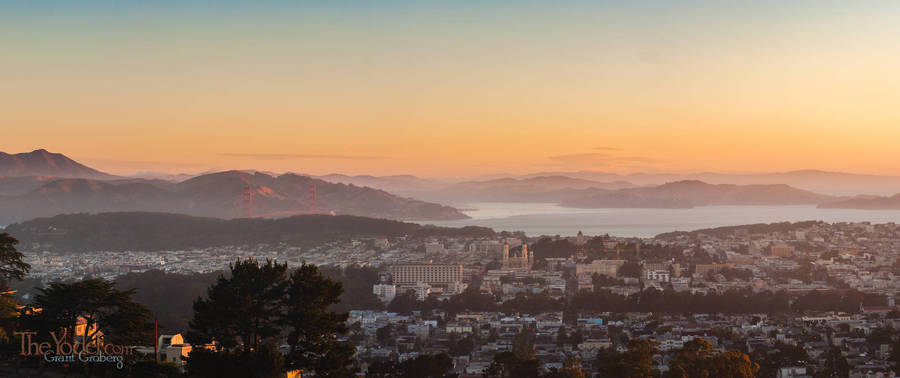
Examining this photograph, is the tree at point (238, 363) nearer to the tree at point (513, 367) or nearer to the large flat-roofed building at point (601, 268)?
the tree at point (513, 367)

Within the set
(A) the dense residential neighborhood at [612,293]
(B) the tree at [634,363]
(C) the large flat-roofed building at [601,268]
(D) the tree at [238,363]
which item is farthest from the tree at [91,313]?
(C) the large flat-roofed building at [601,268]

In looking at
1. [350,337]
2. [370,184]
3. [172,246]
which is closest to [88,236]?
[172,246]

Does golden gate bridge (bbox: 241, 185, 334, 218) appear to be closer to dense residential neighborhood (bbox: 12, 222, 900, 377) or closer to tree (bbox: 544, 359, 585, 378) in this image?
dense residential neighborhood (bbox: 12, 222, 900, 377)

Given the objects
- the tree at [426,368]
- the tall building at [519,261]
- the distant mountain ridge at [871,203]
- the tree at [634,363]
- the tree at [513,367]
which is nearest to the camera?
the tree at [634,363]

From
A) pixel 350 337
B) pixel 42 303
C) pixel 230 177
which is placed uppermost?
pixel 230 177

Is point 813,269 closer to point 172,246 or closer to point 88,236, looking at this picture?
point 172,246

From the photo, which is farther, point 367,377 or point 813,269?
point 813,269

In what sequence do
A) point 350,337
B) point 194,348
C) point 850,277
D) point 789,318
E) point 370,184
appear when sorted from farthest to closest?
point 370,184 < point 850,277 < point 789,318 < point 350,337 < point 194,348
